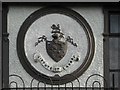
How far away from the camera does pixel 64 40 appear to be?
7.56m

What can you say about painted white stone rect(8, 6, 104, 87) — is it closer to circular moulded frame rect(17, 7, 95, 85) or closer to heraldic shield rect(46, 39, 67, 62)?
circular moulded frame rect(17, 7, 95, 85)

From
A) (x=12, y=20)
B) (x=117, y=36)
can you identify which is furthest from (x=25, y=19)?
(x=117, y=36)

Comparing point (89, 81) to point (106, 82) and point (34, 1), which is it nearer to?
point (106, 82)

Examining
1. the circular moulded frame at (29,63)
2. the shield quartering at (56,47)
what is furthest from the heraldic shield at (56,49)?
the circular moulded frame at (29,63)

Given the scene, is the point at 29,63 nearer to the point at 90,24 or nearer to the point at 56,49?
the point at 56,49

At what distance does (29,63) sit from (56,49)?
55 centimetres

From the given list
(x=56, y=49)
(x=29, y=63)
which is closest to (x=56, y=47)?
(x=56, y=49)

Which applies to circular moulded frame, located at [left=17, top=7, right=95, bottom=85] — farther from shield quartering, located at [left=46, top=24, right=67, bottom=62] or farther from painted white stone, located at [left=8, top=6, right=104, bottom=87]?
shield quartering, located at [left=46, top=24, right=67, bottom=62]

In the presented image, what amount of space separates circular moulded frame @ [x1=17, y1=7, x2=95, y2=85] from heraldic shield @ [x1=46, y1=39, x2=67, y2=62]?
35 cm

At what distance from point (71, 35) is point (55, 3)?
65 cm

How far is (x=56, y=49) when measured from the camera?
297 inches

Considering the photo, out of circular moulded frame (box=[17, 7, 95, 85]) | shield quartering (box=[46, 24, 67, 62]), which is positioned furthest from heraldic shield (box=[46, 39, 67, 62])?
circular moulded frame (box=[17, 7, 95, 85])

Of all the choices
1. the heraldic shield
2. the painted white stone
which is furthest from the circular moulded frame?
the heraldic shield

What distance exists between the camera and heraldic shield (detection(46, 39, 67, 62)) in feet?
24.7
